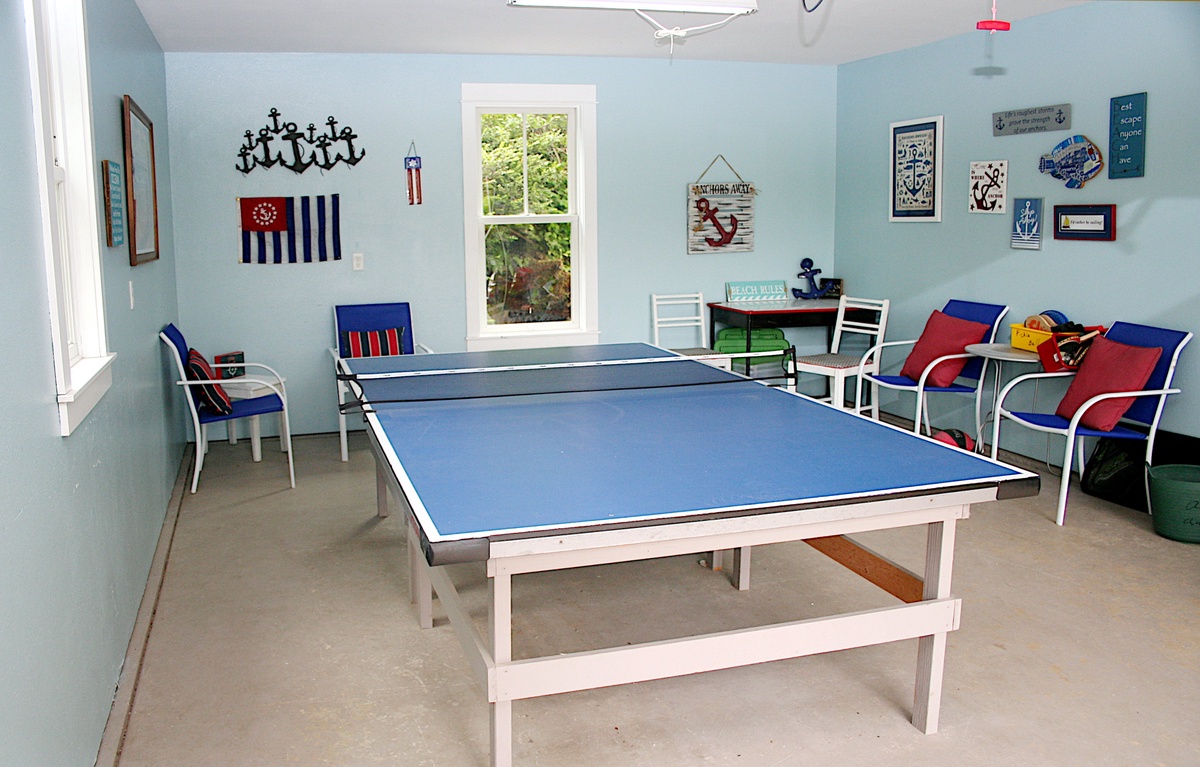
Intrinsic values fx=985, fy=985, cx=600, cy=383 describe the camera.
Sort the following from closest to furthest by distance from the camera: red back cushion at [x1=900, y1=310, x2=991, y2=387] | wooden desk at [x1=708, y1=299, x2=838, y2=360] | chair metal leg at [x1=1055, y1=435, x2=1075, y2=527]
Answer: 1. chair metal leg at [x1=1055, y1=435, x2=1075, y2=527]
2. red back cushion at [x1=900, y1=310, x2=991, y2=387]
3. wooden desk at [x1=708, y1=299, x2=838, y2=360]

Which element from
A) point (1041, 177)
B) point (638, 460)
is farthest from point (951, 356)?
point (638, 460)

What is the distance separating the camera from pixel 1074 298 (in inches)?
199

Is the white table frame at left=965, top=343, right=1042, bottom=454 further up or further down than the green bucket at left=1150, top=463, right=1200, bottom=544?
further up

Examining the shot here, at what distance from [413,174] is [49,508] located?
4342 millimetres

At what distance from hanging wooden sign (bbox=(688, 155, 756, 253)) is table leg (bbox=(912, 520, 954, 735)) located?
4.42m

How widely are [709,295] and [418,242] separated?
6.71ft

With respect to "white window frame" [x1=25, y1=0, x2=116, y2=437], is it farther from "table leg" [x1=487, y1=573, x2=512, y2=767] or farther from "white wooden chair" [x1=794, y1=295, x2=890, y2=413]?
"white wooden chair" [x1=794, y1=295, x2=890, y2=413]

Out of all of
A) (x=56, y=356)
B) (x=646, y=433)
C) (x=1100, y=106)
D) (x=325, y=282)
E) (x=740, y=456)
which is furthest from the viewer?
(x=325, y=282)

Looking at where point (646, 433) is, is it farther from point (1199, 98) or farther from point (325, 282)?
point (325, 282)

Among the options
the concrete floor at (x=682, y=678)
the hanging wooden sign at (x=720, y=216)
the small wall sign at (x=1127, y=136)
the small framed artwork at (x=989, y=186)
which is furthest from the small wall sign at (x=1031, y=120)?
the concrete floor at (x=682, y=678)

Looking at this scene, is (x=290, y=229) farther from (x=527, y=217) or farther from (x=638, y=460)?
(x=638, y=460)

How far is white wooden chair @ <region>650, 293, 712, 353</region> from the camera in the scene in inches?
268

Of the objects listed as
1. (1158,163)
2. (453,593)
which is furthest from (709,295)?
(453,593)

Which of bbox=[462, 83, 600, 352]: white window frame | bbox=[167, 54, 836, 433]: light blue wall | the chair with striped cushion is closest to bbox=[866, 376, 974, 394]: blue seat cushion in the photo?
bbox=[167, 54, 836, 433]: light blue wall
